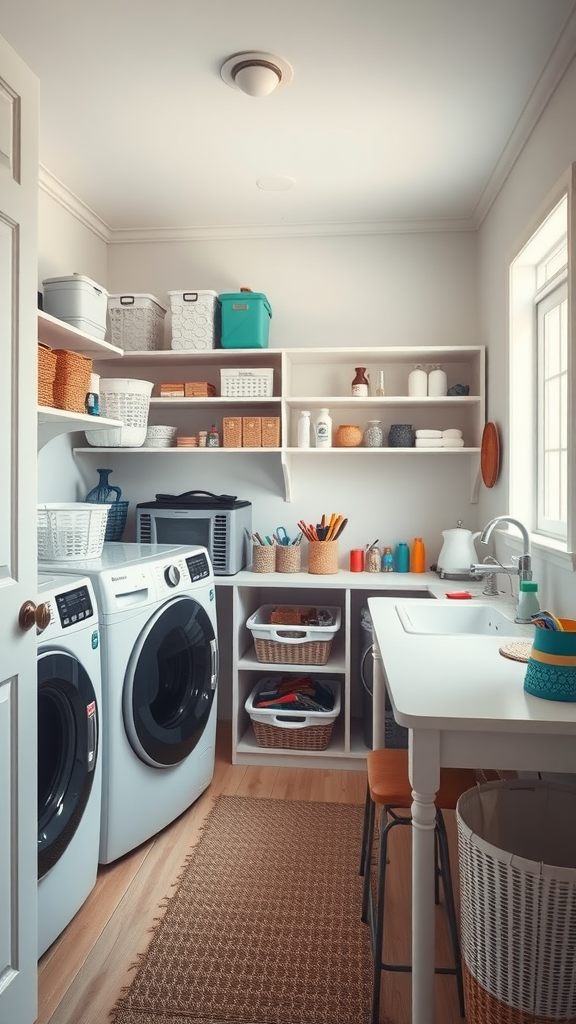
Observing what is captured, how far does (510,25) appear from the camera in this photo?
186cm

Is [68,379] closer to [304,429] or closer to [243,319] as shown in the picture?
[243,319]

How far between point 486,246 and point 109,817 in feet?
9.29

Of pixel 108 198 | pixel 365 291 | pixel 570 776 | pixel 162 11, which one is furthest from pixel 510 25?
pixel 570 776

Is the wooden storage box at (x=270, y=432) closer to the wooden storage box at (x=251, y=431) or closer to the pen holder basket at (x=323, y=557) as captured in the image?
the wooden storage box at (x=251, y=431)

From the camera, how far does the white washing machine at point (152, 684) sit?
2.12 meters

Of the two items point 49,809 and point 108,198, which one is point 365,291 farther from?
point 49,809

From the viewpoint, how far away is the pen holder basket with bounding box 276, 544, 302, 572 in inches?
121

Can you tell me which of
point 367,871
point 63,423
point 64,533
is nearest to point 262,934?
point 367,871

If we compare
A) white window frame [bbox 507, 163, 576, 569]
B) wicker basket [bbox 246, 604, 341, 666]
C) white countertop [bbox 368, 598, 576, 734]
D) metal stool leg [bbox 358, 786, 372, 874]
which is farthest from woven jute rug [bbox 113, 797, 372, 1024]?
white window frame [bbox 507, 163, 576, 569]

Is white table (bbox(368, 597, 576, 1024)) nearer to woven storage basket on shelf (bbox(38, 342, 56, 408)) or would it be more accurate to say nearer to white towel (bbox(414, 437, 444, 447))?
woven storage basket on shelf (bbox(38, 342, 56, 408))

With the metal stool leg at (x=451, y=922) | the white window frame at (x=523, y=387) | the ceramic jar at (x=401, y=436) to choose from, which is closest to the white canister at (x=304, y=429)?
the ceramic jar at (x=401, y=436)

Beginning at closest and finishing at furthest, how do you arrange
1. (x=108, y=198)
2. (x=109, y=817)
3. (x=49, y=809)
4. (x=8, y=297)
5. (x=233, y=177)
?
1. (x=8, y=297)
2. (x=49, y=809)
3. (x=109, y=817)
4. (x=233, y=177)
5. (x=108, y=198)

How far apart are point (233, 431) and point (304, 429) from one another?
34 centimetres

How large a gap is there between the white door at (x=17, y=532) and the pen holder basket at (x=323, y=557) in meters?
1.72
